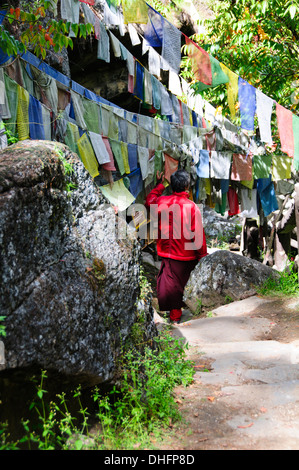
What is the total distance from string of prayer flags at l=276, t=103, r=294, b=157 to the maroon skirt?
3867 millimetres

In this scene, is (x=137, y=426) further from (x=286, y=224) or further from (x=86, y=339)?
(x=286, y=224)

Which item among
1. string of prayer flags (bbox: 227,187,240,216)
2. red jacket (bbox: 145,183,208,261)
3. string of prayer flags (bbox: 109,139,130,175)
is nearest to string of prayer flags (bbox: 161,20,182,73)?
string of prayer flags (bbox: 109,139,130,175)

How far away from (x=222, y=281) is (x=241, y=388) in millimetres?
4021

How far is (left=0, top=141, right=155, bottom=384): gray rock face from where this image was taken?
7.47 feet

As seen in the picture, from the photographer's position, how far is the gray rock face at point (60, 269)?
89.7 inches

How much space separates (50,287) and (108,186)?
431 centimetres

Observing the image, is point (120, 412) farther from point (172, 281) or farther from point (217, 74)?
point (217, 74)

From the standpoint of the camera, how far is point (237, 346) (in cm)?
455

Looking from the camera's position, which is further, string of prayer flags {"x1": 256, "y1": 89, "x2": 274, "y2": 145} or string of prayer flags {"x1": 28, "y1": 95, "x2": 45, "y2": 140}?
string of prayer flags {"x1": 256, "y1": 89, "x2": 274, "y2": 145}

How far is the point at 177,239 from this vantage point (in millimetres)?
5945

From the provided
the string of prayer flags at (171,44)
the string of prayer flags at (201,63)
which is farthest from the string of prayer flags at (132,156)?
the string of prayer flags at (201,63)

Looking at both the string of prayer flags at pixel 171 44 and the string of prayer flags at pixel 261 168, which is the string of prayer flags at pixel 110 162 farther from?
the string of prayer flags at pixel 261 168

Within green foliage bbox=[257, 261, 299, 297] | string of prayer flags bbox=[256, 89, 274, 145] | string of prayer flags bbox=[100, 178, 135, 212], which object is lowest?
green foliage bbox=[257, 261, 299, 297]

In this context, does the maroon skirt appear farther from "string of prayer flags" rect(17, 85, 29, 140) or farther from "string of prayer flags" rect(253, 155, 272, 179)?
"string of prayer flags" rect(253, 155, 272, 179)
